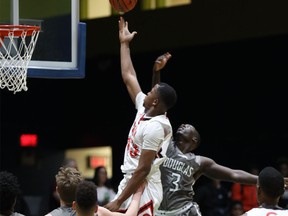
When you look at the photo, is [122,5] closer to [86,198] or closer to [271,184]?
[271,184]

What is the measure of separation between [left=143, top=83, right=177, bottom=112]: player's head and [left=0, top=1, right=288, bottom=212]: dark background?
851 centimetres

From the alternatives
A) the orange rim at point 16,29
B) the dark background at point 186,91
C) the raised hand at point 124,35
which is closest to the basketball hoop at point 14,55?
the orange rim at point 16,29

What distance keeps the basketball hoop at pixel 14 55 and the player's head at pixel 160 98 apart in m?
1.27

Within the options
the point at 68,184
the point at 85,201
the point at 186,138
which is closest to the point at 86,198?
the point at 85,201

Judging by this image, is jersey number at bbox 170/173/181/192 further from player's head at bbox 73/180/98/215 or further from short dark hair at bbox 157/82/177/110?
player's head at bbox 73/180/98/215

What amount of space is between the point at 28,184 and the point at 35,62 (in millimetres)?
10566

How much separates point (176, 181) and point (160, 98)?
3.57 ft

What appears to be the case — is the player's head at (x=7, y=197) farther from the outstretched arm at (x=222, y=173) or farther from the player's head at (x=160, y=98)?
the outstretched arm at (x=222, y=173)

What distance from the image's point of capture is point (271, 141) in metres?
16.1

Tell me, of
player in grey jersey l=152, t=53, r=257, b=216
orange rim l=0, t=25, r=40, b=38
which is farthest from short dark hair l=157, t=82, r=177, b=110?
orange rim l=0, t=25, r=40, b=38

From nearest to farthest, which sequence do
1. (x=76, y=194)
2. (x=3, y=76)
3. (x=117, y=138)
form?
(x=76, y=194) < (x=3, y=76) < (x=117, y=138)

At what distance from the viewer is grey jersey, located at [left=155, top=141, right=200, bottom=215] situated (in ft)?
25.4

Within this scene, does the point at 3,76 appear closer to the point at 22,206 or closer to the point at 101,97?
the point at 22,206

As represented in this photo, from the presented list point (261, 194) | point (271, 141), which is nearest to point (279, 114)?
point (271, 141)
